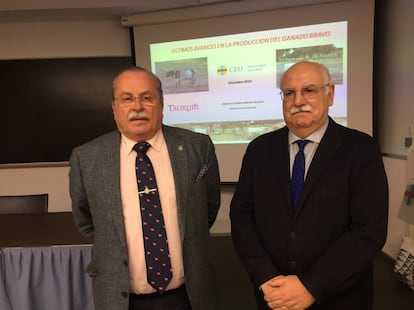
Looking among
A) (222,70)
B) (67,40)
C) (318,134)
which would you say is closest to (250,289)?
(318,134)

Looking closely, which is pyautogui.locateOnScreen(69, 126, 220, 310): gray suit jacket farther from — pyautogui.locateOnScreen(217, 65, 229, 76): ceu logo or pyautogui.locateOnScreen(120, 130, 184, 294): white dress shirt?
pyautogui.locateOnScreen(217, 65, 229, 76): ceu logo

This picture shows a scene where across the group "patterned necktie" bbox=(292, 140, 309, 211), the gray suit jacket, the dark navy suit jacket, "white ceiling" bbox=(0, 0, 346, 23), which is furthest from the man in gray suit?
"white ceiling" bbox=(0, 0, 346, 23)

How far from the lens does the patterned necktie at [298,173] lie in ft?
4.05

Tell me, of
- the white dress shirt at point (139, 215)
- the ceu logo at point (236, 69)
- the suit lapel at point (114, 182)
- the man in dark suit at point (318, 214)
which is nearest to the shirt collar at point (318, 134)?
the man in dark suit at point (318, 214)

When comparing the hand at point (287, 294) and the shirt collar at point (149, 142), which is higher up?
the shirt collar at point (149, 142)

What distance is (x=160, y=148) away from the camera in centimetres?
134

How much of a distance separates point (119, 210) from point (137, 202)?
7cm

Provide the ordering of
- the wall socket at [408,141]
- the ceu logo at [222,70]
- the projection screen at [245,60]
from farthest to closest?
the ceu logo at [222,70]
the projection screen at [245,60]
the wall socket at [408,141]

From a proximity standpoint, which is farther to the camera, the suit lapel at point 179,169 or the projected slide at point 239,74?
the projected slide at point 239,74

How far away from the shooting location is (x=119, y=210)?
1235mm

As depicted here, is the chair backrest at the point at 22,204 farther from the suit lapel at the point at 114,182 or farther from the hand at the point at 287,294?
the hand at the point at 287,294

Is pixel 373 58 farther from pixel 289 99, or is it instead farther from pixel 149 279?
pixel 149 279

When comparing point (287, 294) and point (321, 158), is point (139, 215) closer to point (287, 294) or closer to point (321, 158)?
point (287, 294)

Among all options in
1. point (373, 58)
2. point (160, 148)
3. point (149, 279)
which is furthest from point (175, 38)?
point (149, 279)
